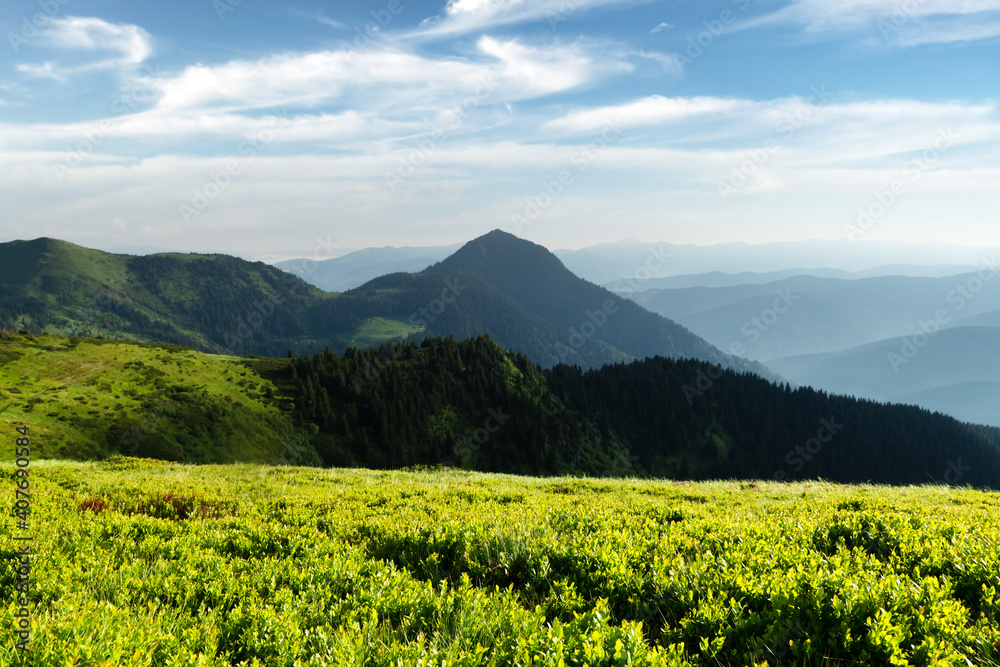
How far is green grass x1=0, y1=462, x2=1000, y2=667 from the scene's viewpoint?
4.60 m

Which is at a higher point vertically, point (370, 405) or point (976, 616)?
point (976, 616)

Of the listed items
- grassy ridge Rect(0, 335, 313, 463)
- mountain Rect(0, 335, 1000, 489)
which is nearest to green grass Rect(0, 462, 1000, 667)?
grassy ridge Rect(0, 335, 313, 463)

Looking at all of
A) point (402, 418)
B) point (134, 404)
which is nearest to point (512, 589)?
point (134, 404)

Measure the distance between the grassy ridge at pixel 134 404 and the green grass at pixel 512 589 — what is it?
77447 millimetres

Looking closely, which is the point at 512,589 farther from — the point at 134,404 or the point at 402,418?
the point at 402,418

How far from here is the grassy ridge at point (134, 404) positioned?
73.8 m

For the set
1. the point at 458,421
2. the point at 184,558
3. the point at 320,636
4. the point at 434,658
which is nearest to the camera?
the point at 434,658

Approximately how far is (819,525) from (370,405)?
5343 inches

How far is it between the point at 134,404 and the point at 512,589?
10823cm

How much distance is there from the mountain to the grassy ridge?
1.10ft

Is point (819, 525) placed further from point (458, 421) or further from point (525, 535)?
point (458, 421)

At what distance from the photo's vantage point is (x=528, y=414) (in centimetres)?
16050

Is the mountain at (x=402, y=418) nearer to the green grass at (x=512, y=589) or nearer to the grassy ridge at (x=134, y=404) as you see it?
the grassy ridge at (x=134, y=404)

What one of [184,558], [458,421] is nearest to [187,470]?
[184,558]
